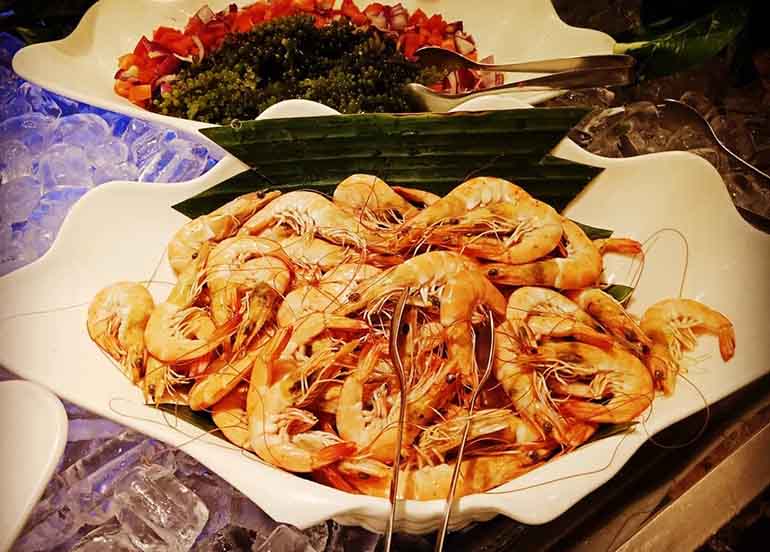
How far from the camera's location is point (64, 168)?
163 centimetres

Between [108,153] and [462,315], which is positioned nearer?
[462,315]

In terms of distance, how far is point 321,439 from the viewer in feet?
3.52

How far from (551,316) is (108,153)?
1232 mm

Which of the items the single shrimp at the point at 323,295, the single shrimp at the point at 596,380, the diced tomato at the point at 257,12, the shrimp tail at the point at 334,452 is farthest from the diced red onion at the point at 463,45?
the shrimp tail at the point at 334,452

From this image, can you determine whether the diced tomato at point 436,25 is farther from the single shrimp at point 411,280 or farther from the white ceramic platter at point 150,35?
the single shrimp at point 411,280

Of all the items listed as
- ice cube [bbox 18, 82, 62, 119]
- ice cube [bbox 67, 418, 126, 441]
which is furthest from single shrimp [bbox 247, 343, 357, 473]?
ice cube [bbox 18, 82, 62, 119]

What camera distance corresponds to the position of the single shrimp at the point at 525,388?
1.09m

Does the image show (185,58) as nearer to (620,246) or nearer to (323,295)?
(323,295)

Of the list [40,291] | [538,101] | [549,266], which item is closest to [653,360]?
[549,266]

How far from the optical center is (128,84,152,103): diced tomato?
1.95 m

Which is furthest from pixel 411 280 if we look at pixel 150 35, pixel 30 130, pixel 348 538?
pixel 150 35

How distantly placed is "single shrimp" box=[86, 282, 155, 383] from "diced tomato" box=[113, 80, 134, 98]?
0.91 meters

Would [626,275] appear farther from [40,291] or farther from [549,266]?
[40,291]

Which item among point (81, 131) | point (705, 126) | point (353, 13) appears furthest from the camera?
point (353, 13)
